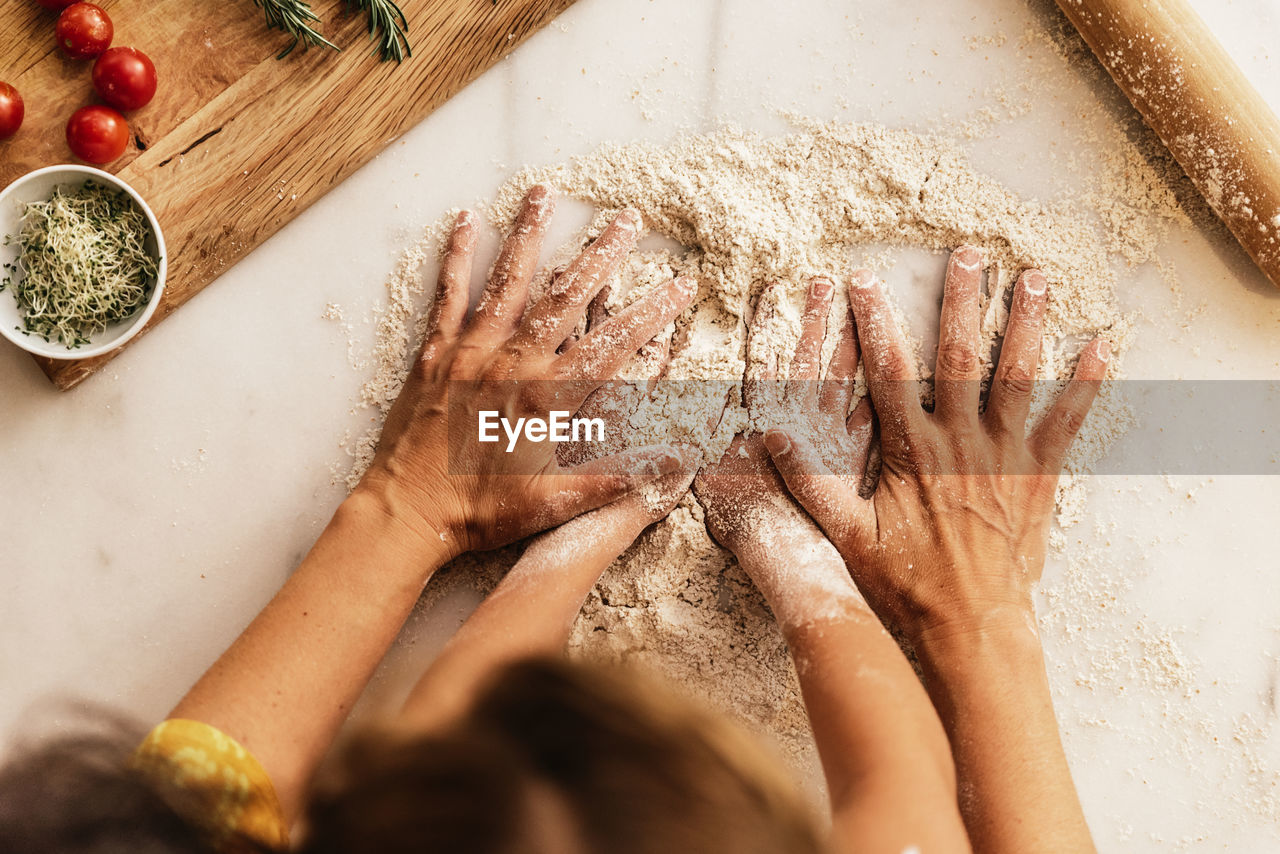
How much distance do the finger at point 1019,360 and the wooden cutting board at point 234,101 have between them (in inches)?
37.4

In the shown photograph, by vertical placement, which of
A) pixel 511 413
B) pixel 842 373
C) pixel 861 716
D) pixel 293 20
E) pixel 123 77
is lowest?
pixel 861 716

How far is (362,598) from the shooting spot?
3.94ft

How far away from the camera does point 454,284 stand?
1332 millimetres

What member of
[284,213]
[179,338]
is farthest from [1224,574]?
[179,338]

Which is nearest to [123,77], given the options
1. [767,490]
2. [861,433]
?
[767,490]

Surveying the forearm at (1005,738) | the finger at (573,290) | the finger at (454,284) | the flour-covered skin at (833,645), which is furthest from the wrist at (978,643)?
the finger at (454,284)

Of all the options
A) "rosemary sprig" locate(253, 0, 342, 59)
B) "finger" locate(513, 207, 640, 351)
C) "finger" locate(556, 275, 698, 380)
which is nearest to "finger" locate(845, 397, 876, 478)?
"finger" locate(556, 275, 698, 380)

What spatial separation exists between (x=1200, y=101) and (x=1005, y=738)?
1.07 meters

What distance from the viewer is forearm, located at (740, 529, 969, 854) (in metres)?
0.98

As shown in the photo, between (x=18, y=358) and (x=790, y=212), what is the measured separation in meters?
1.37

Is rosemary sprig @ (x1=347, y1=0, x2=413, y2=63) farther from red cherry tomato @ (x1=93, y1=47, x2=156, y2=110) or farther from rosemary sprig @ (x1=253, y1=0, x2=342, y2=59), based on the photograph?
red cherry tomato @ (x1=93, y1=47, x2=156, y2=110)

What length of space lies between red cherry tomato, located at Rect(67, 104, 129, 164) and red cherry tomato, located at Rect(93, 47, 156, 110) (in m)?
0.03

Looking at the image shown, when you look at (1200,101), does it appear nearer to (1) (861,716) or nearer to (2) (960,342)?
(2) (960,342)

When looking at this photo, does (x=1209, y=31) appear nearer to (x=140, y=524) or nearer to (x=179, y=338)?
(x=179, y=338)
